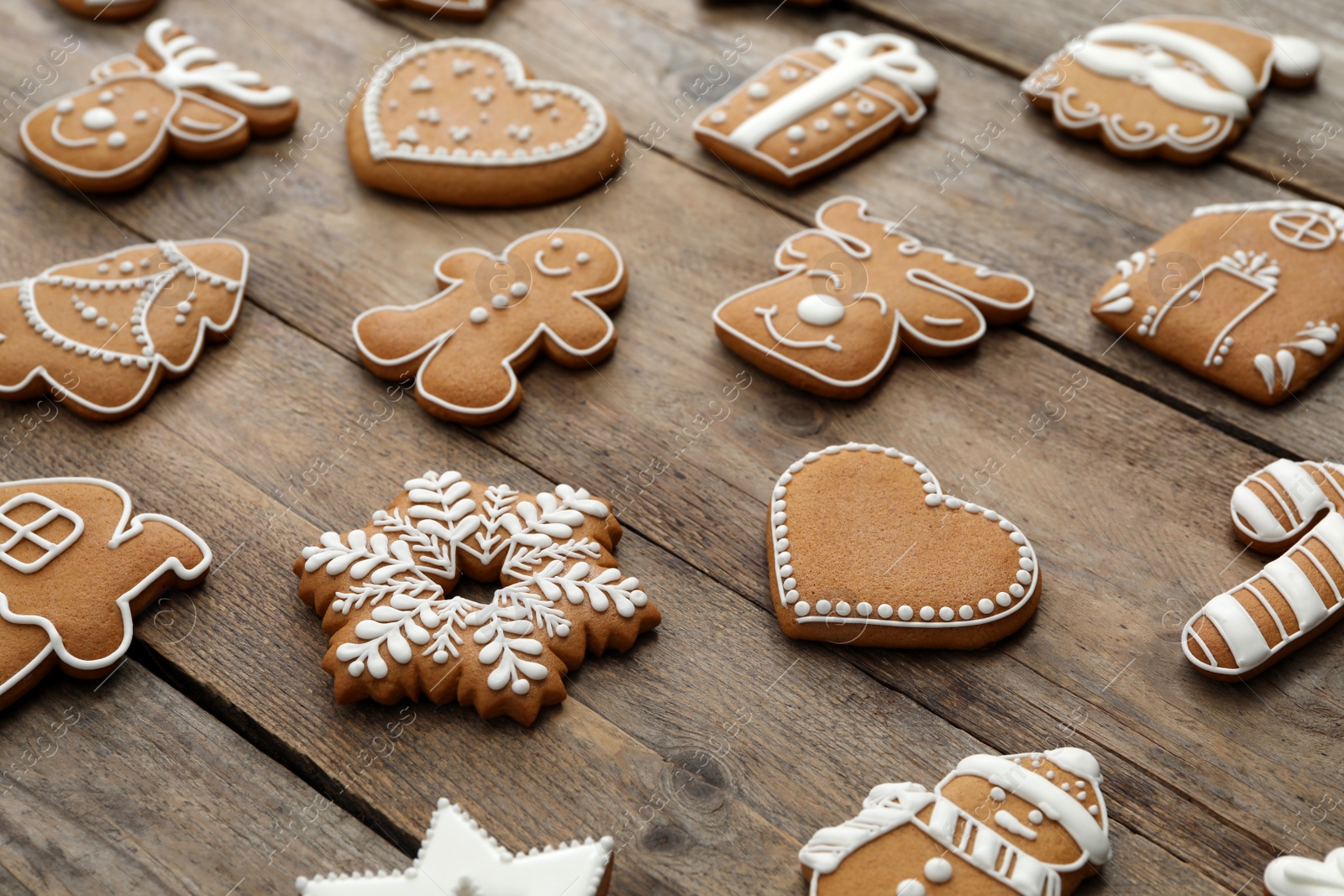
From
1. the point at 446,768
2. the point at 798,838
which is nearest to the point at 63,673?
the point at 446,768

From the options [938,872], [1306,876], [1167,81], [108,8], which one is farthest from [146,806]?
[1167,81]

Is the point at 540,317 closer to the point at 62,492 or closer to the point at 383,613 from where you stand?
the point at 383,613

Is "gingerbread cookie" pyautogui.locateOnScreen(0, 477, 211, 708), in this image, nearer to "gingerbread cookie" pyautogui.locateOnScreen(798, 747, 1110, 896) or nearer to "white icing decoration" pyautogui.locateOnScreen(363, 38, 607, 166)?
"white icing decoration" pyautogui.locateOnScreen(363, 38, 607, 166)

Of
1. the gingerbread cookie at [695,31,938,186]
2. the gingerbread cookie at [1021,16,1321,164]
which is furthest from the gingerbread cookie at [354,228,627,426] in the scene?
the gingerbread cookie at [1021,16,1321,164]

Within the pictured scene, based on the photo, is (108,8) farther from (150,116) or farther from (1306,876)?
(1306,876)

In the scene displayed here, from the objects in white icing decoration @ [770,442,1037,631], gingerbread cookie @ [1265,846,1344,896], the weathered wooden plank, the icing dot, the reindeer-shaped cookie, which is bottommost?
the weathered wooden plank

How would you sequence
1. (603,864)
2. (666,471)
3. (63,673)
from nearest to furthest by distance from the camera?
(603,864) → (63,673) → (666,471)
